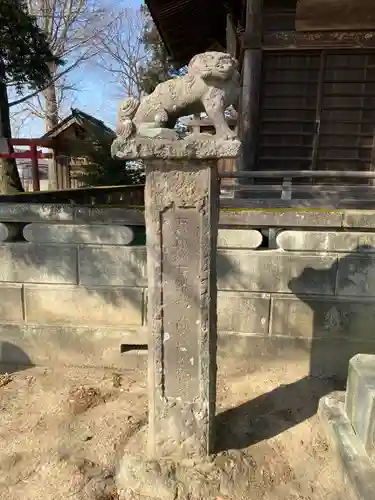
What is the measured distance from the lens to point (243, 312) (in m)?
3.74

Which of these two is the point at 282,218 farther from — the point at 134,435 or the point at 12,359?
the point at 12,359

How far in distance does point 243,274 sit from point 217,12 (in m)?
6.72

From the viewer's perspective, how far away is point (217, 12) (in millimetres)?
7949

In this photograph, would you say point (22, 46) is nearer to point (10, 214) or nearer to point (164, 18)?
point (164, 18)

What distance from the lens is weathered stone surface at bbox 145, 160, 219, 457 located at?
2.34m

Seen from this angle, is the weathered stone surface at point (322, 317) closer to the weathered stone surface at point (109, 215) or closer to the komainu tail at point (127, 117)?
the weathered stone surface at point (109, 215)

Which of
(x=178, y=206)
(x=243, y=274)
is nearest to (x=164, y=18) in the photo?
(x=243, y=274)

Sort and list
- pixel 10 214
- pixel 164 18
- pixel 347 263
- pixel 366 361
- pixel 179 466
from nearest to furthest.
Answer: pixel 179 466 < pixel 366 361 < pixel 347 263 < pixel 10 214 < pixel 164 18

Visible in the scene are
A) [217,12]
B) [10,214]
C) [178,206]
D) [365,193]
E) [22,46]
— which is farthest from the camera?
[22,46]

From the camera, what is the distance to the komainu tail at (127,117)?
86.4 inches

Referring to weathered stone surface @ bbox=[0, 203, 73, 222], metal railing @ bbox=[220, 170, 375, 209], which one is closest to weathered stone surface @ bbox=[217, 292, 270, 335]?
metal railing @ bbox=[220, 170, 375, 209]

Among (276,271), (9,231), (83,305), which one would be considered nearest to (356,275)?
(276,271)

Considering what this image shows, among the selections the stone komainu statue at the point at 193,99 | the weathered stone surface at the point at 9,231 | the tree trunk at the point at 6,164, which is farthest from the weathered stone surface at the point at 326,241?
the tree trunk at the point at 6,164

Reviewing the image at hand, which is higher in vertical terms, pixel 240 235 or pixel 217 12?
pixel 217 12
